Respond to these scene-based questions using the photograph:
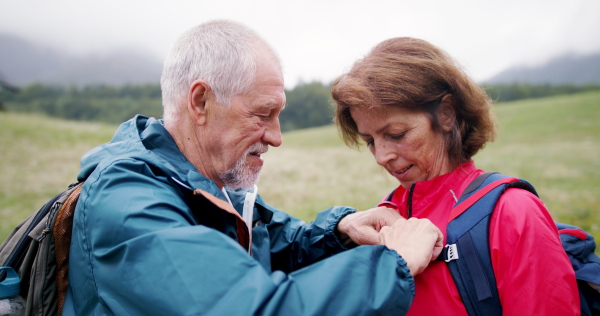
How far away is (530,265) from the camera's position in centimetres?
218

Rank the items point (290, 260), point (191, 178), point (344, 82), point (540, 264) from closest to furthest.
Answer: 1. point (540, 264)
2. point (191, 178)
3. point (344, 82)
4. point (290, 260)

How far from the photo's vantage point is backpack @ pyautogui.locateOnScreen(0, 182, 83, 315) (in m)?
2.12

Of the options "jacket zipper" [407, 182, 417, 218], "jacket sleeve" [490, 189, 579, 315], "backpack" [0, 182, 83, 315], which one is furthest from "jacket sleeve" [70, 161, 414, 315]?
"jacket zipper" [407, 182, 417, 218]

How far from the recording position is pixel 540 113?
153 feet

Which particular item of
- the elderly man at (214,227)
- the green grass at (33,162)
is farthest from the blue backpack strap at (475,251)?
the green grass at (33,162)

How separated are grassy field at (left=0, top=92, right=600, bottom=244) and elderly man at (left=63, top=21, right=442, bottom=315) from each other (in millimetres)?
7757

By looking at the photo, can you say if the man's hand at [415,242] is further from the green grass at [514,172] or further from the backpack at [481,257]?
the green grass at [514,172]

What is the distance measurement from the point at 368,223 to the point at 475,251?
0.82 metres

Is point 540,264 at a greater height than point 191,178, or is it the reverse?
point 191,178

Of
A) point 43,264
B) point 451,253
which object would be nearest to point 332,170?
point 451,253

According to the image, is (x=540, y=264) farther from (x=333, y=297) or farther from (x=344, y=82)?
(x=344, y=82)

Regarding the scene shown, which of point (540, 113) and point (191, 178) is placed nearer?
point (191, 178)

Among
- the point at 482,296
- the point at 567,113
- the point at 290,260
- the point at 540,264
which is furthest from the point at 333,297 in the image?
the point at 567,113

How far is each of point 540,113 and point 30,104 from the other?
92166 millimetres
